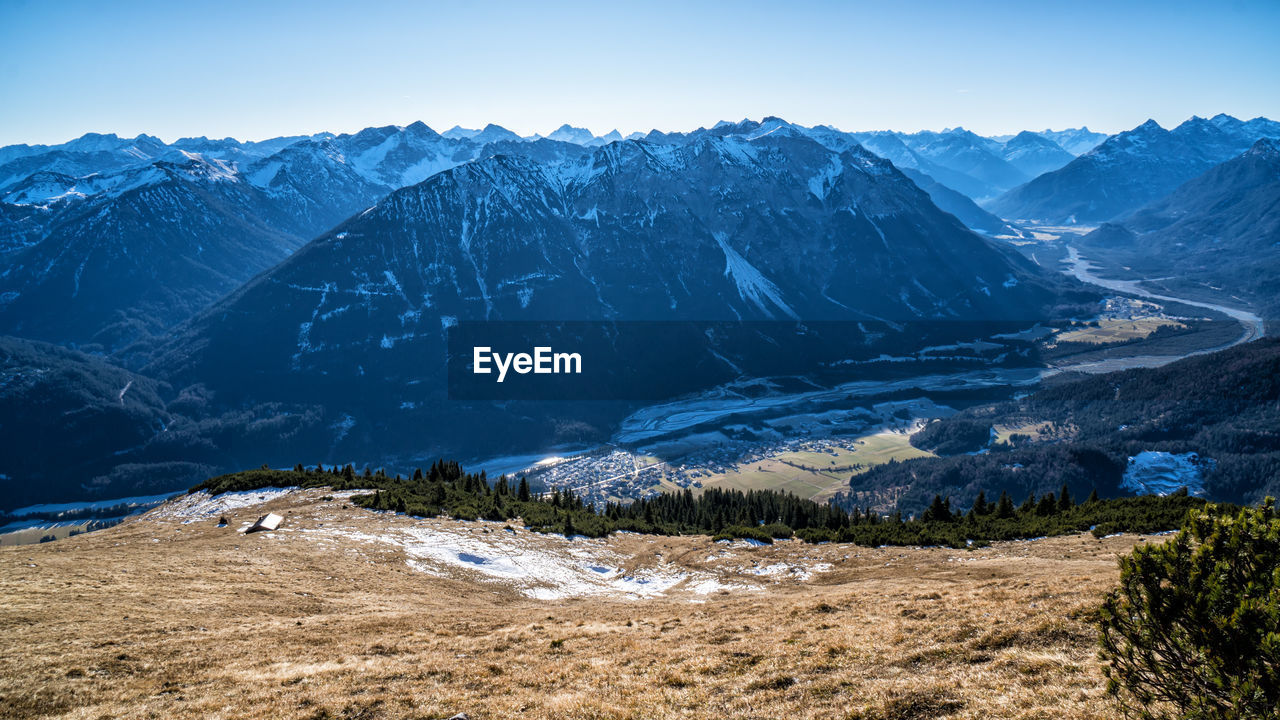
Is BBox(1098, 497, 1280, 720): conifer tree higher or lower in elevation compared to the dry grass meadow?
higher

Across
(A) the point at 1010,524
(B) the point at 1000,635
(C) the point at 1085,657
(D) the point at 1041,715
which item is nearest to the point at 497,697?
(D) the point at 1041,715

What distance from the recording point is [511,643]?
33.3 meters

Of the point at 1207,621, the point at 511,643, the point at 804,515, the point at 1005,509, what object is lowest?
the point at 804,515

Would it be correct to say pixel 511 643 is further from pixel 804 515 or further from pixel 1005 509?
pixel 1005 509

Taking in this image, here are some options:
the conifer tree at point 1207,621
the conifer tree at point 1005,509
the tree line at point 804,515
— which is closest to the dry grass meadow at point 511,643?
the conifer tree at point 1207,621

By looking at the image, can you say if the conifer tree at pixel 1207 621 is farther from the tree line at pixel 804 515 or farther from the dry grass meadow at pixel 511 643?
the tree line at pixel 804 515

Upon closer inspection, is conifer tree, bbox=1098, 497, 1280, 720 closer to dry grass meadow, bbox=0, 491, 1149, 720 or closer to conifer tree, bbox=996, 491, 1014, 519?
dry grass meadow, bbox=0, 491, 1149, 720

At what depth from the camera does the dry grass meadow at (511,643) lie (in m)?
22.6

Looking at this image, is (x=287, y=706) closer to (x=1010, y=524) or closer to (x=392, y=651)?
(x=392, y=651)

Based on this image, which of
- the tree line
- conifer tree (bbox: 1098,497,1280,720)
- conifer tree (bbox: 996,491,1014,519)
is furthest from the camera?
conifer tree (bbox: 996,491,1014,519)

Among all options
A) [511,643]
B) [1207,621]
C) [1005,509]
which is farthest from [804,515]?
[1207,621]

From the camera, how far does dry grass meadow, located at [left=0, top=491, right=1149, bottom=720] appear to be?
2262cm

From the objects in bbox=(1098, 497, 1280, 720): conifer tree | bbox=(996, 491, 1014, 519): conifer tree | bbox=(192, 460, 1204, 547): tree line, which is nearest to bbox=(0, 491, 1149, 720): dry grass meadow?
bbox=(1098, 497, 1280, 720): conifer tree

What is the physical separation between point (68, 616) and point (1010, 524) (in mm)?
82251
